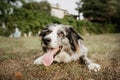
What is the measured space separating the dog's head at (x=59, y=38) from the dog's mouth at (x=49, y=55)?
0.09 feet

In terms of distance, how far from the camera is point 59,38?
2924mm

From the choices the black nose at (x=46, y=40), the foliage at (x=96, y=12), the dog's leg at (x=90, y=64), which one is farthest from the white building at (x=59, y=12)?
the black nose at (x=46, y=40)

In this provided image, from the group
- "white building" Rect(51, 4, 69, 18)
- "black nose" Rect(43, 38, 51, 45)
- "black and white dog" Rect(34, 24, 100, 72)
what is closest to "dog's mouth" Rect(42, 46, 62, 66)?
"black and white dog" Rect(34, 24, 100, 72)

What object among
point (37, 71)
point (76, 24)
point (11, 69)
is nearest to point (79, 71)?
point (37, 71)

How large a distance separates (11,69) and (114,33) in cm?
747

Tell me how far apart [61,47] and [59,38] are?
11 centimetres

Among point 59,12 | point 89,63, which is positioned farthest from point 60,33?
point 59,12

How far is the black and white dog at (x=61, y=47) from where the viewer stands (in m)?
2.85

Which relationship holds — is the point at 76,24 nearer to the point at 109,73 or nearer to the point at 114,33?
the point at 109,73

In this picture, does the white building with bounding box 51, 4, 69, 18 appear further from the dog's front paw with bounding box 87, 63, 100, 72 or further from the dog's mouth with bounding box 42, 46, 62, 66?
the dog's front paw with bounding box 87, 63, 100, 72

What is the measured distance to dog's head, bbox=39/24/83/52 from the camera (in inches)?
112

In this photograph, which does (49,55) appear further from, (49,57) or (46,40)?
(46,40)

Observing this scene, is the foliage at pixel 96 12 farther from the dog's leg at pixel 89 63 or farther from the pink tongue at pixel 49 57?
the pink tongue at pixel 49 57

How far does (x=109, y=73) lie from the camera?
247 cm
